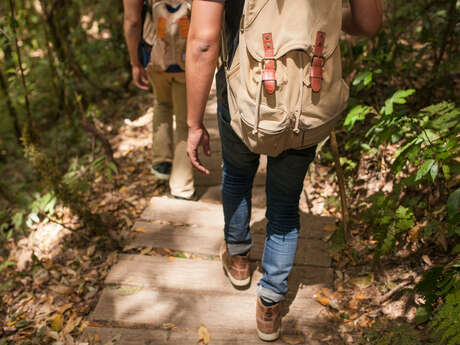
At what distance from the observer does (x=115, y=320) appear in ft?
7.57

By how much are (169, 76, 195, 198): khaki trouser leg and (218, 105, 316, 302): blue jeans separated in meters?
1.03

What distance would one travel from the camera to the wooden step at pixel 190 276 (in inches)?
98.9

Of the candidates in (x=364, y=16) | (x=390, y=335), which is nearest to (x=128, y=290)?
(x=390, y=335)

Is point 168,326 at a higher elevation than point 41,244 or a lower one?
higher

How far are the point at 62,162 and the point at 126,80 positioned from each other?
167 cm

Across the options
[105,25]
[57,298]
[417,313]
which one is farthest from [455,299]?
[105,25]

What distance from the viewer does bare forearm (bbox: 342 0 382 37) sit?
1677 millimetres

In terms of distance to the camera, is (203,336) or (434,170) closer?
(434,170)

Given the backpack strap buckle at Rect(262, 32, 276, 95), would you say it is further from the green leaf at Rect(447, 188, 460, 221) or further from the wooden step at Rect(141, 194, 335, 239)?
the wooden step at Rect(141, 194, 335, 239)

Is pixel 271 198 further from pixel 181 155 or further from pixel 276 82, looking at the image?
pixel 181 155

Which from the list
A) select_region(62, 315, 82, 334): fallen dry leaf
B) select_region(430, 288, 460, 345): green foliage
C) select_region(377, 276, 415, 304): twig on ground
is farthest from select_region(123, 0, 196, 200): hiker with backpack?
select_region(430, 288, 460, 345): green foliage

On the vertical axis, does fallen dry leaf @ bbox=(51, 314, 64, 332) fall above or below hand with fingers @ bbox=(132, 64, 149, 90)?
below

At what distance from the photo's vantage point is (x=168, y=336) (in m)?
2.21

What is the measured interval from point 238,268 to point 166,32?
161 centimetres
